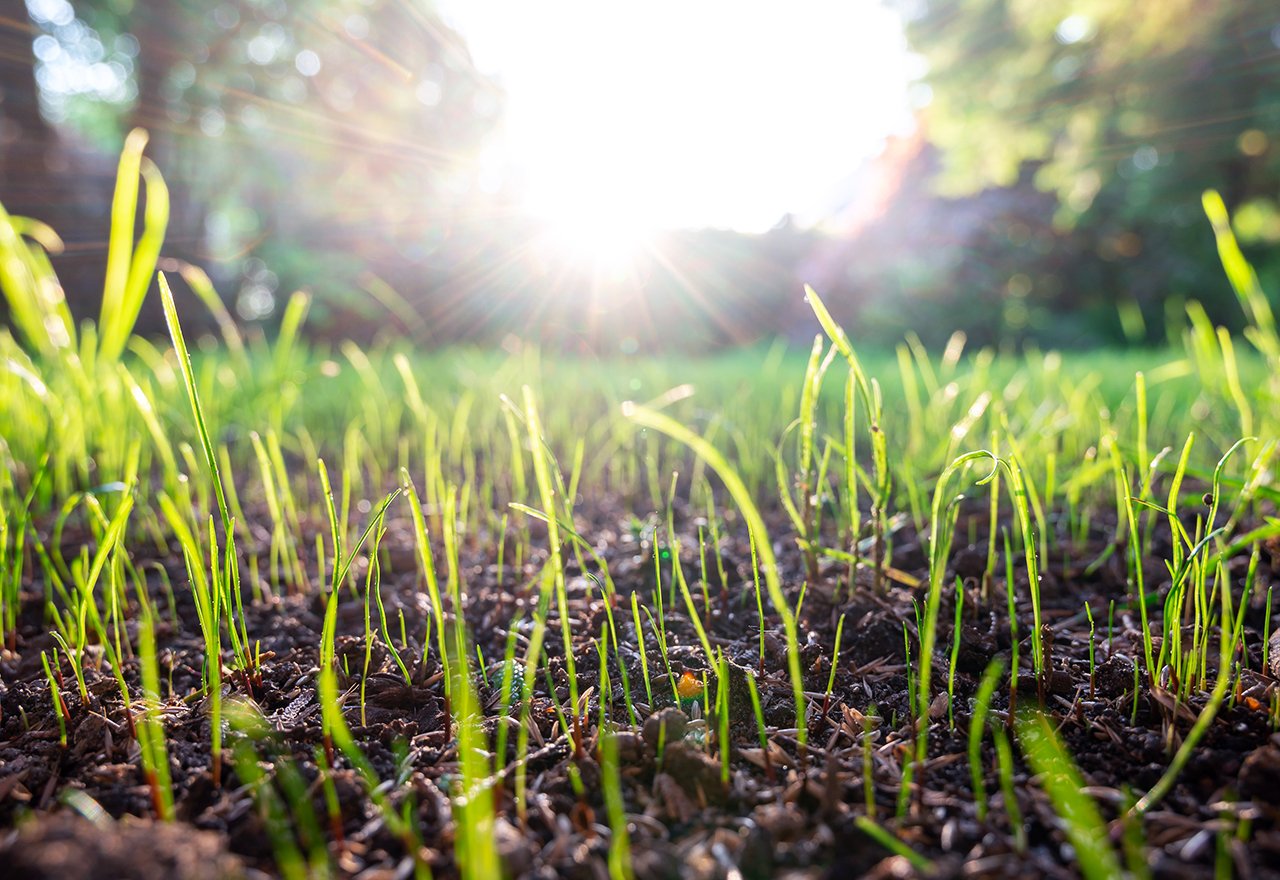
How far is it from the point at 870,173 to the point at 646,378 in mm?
12256

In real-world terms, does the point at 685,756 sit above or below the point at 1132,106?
below

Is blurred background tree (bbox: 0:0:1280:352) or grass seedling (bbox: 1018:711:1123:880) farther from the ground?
blurred background tree (bbox: 0:0:1280:352)

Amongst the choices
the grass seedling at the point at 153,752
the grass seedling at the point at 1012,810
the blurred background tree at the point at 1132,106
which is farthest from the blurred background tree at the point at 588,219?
the grass seedling at the point at 1012,810

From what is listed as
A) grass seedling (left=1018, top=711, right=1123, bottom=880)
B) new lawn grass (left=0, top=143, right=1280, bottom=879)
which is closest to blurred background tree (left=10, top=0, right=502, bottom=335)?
new lawn grass (left=0, top=143, right=1280, bottom=879)

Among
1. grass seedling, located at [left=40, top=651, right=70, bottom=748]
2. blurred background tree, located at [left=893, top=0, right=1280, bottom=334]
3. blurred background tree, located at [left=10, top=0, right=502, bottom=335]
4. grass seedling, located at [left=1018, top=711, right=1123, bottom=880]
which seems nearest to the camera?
grass seedling, located at [left=1018, top=711, right=1123, bottom=880]

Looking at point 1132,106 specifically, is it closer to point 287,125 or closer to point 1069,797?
point 1069,797

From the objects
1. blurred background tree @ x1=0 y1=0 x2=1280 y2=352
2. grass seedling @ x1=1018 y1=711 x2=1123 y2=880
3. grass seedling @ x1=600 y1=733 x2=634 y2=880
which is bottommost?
grass seedling @ x1=600 y1=733 x2=634 y2=880

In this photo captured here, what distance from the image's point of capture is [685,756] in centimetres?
70

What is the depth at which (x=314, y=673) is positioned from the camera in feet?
3.01

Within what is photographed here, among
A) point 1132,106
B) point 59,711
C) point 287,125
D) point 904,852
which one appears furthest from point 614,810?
point 287,125

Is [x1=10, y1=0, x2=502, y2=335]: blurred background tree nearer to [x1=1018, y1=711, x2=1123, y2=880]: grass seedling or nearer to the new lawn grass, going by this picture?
the new lawn grass

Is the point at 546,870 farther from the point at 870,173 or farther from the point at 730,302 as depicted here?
the point at 870,173

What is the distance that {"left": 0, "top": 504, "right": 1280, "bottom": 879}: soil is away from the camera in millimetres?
586

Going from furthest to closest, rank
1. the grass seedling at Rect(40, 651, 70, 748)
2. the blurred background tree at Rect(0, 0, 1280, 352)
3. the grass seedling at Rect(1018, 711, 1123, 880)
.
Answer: the blurred background tree at Rect(0, 0, 1280, 352) < the grass seedling at Rect(40, 651, 70, 748) < the grass seedling at Rect(1018, 711, 1123, 880)
